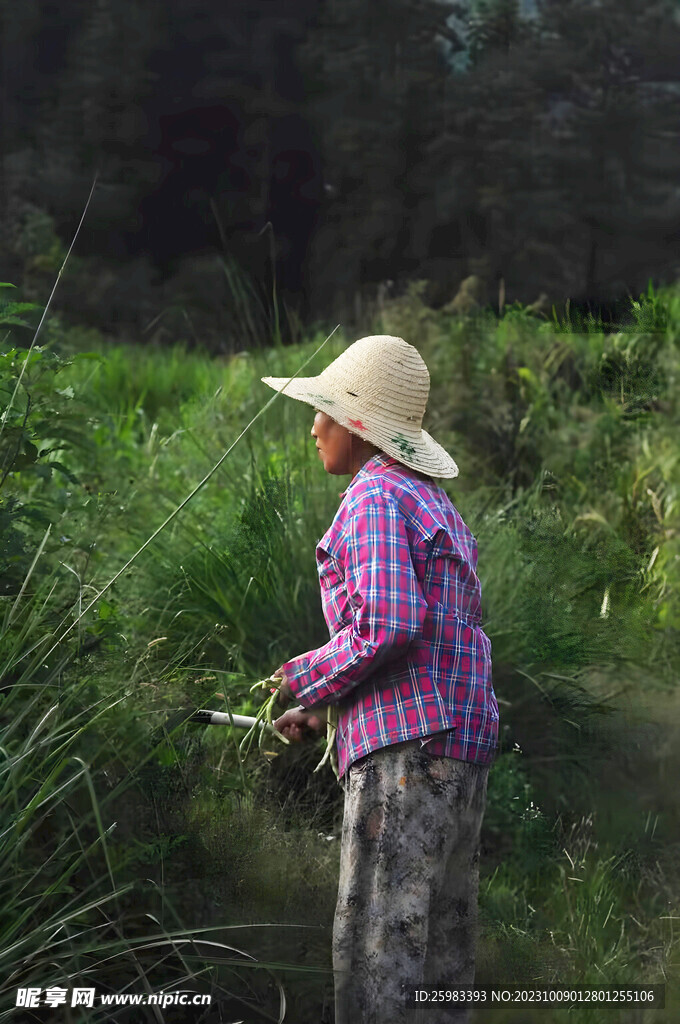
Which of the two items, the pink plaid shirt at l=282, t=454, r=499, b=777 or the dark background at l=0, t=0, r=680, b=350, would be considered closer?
the pink plaid shirt at l=282, t=454, r=499, b=777

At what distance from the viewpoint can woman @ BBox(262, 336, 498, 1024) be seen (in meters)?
2.24

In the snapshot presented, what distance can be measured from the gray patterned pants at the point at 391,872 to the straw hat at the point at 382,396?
64 centimetres

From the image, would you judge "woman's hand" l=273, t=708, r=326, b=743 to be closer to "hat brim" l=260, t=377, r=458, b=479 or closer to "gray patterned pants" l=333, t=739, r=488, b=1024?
"gray patterned pants" l=333, t=739, r=488, b=1024

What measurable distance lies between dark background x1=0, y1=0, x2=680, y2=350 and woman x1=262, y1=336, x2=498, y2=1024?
3.25 meters

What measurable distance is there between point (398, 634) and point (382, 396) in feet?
1.93

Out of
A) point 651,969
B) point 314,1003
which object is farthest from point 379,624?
point 651,969

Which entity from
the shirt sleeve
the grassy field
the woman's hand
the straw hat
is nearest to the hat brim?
the straw hat

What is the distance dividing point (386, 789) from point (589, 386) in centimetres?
374

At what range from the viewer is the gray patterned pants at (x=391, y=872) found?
226 cm

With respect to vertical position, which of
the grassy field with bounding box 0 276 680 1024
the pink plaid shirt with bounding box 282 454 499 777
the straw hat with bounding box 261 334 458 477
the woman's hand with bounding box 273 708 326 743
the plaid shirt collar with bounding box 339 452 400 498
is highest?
the straw hat with bounding box 261 334 458 477

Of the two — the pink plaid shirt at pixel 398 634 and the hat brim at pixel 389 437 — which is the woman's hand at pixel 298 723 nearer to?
the pink plaid shirt at pixel 398 634

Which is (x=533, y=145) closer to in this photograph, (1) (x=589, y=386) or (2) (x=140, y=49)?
(1) (x=589, y=386)

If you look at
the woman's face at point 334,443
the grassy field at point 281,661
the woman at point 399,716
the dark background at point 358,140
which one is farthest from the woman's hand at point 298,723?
the dark background at point 358,140

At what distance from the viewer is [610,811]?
13.2 ft
